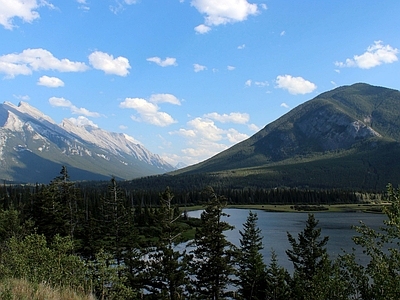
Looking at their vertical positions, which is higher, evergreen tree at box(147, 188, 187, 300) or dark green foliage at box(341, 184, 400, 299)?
dark green foliage at box(341, 184, 400, 299)

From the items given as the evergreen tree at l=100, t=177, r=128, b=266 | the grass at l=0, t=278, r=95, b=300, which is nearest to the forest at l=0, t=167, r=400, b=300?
the grass at l=0, t=278, r=95, b=300

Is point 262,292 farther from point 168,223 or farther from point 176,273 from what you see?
point 168,223

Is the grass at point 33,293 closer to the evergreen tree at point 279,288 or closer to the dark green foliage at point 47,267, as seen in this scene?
the dark green foliage at point 47,267

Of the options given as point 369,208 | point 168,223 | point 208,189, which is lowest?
point 369,208

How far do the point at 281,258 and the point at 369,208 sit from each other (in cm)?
13311

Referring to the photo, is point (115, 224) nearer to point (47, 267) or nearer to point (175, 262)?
point (175, 262)

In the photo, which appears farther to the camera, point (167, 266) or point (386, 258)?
point (167, 266)

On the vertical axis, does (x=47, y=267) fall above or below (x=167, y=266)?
above

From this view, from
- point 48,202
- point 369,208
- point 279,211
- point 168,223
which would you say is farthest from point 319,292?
point 369,208

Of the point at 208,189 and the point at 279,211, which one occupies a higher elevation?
the point at 208,189

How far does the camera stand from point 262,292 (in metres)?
39.5

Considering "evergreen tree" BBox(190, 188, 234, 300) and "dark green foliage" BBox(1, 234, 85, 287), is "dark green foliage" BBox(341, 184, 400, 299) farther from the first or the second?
"evergreen tree" BBox(190, 188, 234, 300)

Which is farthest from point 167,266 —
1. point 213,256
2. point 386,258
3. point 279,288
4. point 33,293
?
point 33,293

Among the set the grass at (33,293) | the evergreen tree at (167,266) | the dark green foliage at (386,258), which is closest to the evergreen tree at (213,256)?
the evergreen tree at (167,266)
